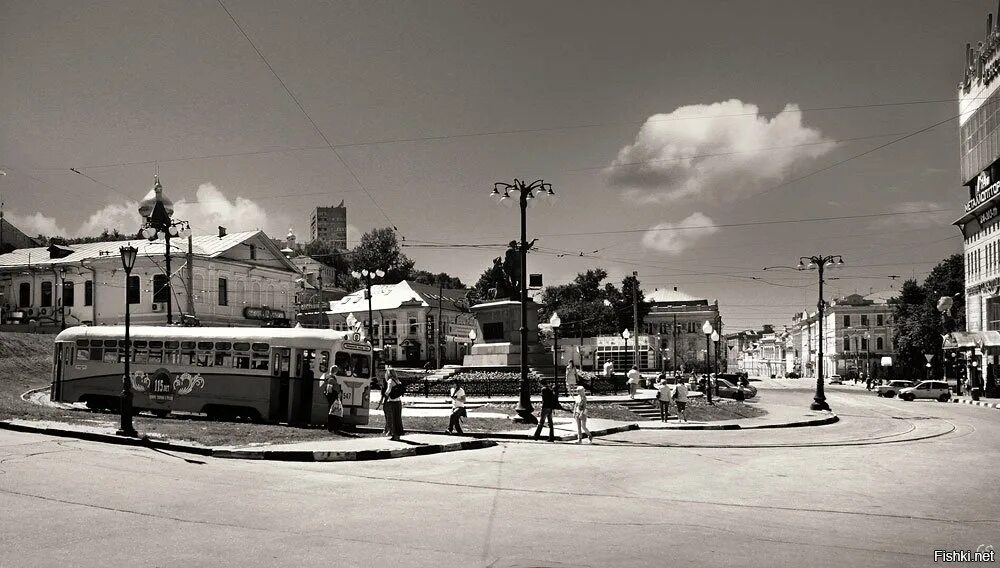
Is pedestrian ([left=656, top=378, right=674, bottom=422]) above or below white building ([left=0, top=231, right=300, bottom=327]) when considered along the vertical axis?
below

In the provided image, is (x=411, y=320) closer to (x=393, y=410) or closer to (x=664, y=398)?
(x=664, y=398)

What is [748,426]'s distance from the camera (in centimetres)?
2541

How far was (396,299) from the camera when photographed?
257 feet

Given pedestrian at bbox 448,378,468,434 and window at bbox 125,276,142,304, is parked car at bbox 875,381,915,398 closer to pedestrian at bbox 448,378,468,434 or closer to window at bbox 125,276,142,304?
pedestrian at bbox 448,378,468,434

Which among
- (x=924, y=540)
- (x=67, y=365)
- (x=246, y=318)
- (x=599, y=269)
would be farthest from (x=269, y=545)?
(x=599, y=269)

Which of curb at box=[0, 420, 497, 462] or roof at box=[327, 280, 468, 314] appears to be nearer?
curb at box=[0, 420, 497, 462]

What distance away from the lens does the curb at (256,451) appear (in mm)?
15008

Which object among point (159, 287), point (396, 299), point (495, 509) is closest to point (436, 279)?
point (396, 299)

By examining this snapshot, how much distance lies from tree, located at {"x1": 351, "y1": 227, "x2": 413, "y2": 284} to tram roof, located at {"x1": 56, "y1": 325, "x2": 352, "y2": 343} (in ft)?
264

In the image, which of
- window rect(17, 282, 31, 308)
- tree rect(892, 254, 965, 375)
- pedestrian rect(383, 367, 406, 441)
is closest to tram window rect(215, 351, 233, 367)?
pedestrian rect(383, 367, 406, 441)

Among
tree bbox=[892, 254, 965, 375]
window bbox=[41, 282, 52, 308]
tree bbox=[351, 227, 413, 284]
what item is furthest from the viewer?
tree bbox=[351, 227, 413, 284]

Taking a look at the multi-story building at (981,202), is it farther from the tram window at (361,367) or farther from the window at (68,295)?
the window at (68,295)

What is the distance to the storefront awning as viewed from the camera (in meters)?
52.8

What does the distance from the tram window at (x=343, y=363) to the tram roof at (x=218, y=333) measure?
48 cm
